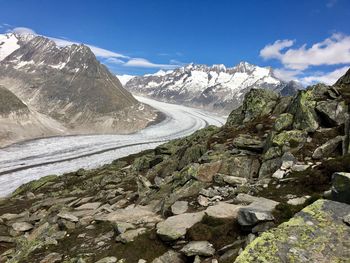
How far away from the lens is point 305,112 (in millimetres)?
24703

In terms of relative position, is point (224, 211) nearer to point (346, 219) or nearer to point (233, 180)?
point (233, 180)

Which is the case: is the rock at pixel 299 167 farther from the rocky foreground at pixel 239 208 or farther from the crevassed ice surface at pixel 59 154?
the crevassed ice surface at pixel 59 154

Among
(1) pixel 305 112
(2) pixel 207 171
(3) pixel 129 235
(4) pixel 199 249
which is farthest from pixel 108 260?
(1) pixel 305 112

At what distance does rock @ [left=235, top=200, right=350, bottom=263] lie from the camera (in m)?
8.89

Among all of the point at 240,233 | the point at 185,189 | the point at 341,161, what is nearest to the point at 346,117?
the point at 341,161

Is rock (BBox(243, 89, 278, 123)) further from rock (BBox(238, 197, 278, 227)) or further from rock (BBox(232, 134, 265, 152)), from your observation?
rock (BBox(238, 197, 278, 227))

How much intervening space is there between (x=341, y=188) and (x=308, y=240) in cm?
258

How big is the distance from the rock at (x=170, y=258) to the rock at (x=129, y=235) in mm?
2483

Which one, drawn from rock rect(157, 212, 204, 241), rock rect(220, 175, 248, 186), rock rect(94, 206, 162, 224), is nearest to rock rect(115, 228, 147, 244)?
rock rect(157, 212, 204, 241)

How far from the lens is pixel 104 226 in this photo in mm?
18906

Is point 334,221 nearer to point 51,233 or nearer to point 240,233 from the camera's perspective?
point 240,233

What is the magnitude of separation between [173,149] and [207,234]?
30.1m

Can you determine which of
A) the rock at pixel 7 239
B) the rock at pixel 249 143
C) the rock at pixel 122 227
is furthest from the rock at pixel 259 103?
the rock at pixel 7 239

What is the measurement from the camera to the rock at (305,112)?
2378cm
